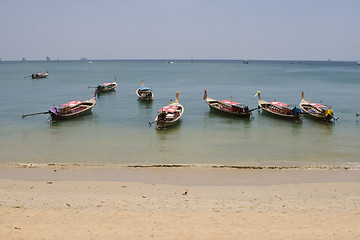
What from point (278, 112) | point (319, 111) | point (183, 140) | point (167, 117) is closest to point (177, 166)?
point (183, 140)

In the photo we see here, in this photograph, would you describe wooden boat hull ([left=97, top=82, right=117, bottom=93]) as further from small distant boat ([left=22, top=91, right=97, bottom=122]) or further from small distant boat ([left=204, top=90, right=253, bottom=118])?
small distant boat ([left=204, top=90, right=253, bottom=118])

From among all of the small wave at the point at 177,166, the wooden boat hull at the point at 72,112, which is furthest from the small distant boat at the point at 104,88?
the small wave at the point at 177,166

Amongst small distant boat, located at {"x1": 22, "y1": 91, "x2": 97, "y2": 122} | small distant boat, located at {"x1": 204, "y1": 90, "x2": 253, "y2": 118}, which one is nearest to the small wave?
small distant boat, located at {"x1": 22, "y1": 91, "x2": 97, "y2": 122}

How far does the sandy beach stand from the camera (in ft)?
40.8

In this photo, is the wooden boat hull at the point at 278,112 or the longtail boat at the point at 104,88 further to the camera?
the longtail boat at the point at 104,88

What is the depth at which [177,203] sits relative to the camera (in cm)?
1605

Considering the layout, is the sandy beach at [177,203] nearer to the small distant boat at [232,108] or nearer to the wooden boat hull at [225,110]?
the wooden boat hull at [225,110]

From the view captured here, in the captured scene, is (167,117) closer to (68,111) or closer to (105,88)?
(68,111)

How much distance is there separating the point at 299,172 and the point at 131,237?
577 inches

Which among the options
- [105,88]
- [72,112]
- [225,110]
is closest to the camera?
[72,112]

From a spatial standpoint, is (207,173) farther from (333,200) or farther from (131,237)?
(131,237)

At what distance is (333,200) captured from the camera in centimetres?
1653

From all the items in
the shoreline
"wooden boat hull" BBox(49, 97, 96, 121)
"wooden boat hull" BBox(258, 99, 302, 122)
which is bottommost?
the shoreline

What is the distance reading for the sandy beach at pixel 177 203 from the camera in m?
12.4
